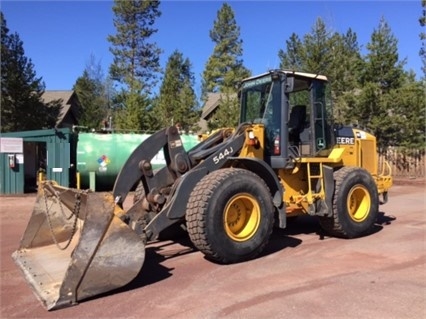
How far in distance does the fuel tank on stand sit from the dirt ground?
911cm

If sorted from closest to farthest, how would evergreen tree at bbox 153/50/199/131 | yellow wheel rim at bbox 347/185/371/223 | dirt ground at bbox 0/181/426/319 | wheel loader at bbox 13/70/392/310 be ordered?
1. dirt ground at bbox 0/181/426/319
2. wheel loader at bbox 13/70/392/310
3. yellow wheel rim at bbox 347/185/371/223
4. evergreen tree at bbox 153/50/199/131

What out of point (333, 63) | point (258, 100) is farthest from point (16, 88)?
point (258, 100)

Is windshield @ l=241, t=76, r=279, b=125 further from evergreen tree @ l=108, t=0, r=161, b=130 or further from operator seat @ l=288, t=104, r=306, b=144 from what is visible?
evergreen tree @ l=108, t=0, r=161, b=130

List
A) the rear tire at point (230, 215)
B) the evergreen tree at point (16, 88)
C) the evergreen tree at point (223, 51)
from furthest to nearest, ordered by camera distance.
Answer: the evergreen tree at point (223, 51), the evergreen tree at point (16, 88), the rear tire at point (230, 215)

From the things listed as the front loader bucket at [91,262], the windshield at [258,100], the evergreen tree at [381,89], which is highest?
the evergreen tree at [381,89]

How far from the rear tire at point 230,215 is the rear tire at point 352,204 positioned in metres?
1.64

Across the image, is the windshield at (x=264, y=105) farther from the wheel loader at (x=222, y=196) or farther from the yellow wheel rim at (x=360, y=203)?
the yellow wheel rim at (x=360, y=203)

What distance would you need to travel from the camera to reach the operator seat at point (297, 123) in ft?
26.0

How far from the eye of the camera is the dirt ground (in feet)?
14.9

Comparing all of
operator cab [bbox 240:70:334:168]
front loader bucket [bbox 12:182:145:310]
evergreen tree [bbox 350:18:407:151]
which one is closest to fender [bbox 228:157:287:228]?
operator cab [bbox 240:70:334:168]

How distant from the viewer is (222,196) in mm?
6012

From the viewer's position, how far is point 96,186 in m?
17.5

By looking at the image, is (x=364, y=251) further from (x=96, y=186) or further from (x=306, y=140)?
(x=96, y=186)

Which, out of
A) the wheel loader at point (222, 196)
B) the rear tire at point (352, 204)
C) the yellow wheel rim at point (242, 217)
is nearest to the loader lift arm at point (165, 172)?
the wheel loader at point (222, 196)
